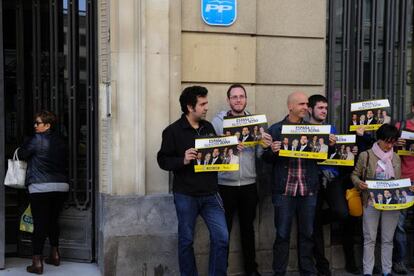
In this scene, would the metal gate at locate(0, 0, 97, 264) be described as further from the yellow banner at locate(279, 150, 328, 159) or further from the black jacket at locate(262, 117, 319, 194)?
the yellow banner at locate(279, 150, 328, 159)

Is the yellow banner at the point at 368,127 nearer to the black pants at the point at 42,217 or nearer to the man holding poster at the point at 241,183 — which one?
the man holding poster at the point at 241,183

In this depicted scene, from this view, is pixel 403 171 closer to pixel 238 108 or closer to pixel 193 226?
pixel 238 108

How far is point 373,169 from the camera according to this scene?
→ 536 cm

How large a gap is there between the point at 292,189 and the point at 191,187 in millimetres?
1010

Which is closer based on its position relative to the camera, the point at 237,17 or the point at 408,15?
the point at 237,17

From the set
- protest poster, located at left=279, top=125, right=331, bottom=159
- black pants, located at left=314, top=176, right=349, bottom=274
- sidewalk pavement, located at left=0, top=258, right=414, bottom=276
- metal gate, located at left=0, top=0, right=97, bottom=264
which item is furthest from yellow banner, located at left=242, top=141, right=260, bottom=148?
metal gate, located at left=0, top=0, right=97, bottom=264

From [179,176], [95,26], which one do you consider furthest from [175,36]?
[179,176]

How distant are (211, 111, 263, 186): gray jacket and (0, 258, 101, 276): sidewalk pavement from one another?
5.65 ft

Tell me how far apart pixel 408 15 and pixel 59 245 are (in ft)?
16.5

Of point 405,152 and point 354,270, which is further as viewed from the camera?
point 354,270

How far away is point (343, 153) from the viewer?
538 centimetres

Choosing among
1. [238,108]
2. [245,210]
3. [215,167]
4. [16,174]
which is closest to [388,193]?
[245,210]

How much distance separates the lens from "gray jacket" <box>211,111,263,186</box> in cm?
531

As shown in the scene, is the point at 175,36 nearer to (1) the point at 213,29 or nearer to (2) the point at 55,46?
(1) the point at 213,29
